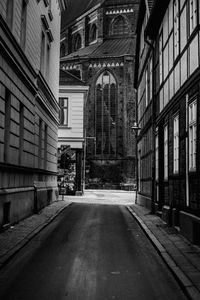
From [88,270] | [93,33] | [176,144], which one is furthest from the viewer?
[93,33]

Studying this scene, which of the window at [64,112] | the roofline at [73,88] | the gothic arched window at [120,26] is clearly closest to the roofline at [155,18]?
the roofline at [73,88]

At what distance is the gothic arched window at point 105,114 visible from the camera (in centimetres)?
6022

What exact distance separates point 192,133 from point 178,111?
1.89 meters

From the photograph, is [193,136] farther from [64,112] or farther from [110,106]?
[110,106]

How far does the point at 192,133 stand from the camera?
1107 cm

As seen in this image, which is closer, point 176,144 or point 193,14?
point 193,14

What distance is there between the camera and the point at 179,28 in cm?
1294

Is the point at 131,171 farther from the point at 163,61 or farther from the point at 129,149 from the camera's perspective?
the point at 163,61

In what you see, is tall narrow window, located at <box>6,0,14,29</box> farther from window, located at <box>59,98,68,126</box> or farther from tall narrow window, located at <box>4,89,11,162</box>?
window, located at <box>59,98,68,126</box>

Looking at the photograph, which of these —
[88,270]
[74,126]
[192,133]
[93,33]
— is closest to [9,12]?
[192,133]

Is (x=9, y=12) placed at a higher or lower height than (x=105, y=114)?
lower

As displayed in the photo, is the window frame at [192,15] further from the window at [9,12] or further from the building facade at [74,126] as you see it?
the building facade at [74,126]

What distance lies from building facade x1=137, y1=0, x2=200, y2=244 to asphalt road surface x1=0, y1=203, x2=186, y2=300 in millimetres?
1469

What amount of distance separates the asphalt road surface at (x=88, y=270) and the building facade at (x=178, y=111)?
1.47 meters
